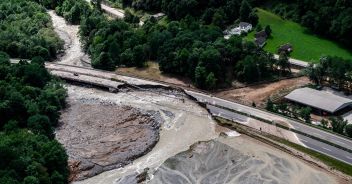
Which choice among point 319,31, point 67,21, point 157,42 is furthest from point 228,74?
point 67,21

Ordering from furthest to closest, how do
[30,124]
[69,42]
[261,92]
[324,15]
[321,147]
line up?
1. [69,42]
2. [324,15]
3. [261,92]
4. [321,147]
5. [30,124]

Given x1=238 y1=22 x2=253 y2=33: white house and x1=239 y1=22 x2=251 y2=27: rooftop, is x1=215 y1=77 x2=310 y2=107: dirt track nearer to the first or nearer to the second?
x1=238 y1=22 x2=253 y2=33: white house

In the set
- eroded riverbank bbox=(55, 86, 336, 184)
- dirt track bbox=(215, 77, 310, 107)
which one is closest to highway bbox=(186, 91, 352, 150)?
eroded riverbank bbox=(55, 86, 336, 184)

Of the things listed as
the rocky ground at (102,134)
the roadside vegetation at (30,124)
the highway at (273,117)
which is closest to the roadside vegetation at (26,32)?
the roadside vegetation at (30,124)

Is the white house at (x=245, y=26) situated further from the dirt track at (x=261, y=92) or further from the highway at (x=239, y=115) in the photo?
the highway at (x=239, y=115)

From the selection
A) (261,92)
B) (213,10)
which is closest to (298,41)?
(213,10)

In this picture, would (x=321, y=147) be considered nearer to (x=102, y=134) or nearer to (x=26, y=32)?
(x=102, y=134)
